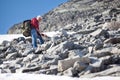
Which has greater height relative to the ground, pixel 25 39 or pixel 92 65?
pixel 25 39

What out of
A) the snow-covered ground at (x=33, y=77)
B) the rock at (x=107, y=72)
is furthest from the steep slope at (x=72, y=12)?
the rock at (x=107, y=72)

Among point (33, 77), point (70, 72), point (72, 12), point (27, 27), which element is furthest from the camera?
point (72, 12)

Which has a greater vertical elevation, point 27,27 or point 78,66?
point 27,27

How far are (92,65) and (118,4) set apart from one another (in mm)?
44489

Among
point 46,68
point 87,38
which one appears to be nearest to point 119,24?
point 87,38

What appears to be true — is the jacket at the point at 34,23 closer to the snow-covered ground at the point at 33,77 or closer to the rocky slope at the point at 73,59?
the rocky slope at the point at 73,59

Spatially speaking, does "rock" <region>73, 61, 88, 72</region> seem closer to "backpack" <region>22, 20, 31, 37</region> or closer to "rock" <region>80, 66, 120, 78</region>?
"rock" <region>80, 66, 120, 78</region>

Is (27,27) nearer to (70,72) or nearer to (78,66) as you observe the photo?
(78,66)

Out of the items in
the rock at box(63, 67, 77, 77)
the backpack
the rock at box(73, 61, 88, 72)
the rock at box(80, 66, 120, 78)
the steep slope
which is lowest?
the rock at box(80, 66, 120, 78)

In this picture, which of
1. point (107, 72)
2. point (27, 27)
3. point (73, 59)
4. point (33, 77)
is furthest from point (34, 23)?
point (107, 72)

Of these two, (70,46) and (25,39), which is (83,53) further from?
(25,39)

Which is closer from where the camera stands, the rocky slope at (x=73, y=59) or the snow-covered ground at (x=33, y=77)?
the snow-covered ground at (x=33, y=77)

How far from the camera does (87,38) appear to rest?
15727 mm

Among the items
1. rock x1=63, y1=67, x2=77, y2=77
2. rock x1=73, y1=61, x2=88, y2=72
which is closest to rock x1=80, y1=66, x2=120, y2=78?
rock x1=63, y1=67, x2=77, y2=77
